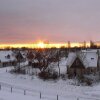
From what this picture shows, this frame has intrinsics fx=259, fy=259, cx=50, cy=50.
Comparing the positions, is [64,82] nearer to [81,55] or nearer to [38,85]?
[38,85]

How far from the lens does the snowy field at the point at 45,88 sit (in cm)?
4201

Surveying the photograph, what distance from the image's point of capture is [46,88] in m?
51.8

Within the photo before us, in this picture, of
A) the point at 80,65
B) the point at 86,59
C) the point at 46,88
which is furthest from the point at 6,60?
the point at 46,88

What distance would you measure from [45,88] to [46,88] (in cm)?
21

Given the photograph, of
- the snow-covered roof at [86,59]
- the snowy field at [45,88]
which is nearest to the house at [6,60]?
the snow-covered roof at [86,59]

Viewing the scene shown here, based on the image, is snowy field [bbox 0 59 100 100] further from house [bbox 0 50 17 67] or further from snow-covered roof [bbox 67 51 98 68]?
house [bbox 0 50 17 67]

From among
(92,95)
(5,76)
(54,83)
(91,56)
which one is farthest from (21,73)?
(92,95)

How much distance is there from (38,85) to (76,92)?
10029mm

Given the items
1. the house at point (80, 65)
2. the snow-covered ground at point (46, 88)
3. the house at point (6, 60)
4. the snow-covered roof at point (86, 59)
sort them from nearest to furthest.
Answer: the snow-covered ground at point (46, 88)
the house at point (80, 65)
the snow-covered roof at point (86, 59)
the house at point (6, 60)

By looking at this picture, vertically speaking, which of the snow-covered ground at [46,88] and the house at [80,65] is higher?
the house at [80,65]

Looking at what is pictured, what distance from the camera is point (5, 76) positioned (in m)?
63.7

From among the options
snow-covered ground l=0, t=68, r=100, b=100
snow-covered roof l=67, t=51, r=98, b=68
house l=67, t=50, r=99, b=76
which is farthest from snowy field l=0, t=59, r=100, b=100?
snow-covered roof l=67, t=51, r=98, b=68

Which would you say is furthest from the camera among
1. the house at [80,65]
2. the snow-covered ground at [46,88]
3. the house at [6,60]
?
the house at [6,60]

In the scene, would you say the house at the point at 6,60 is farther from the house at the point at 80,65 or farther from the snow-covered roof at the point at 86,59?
the house at the point at 80,65
